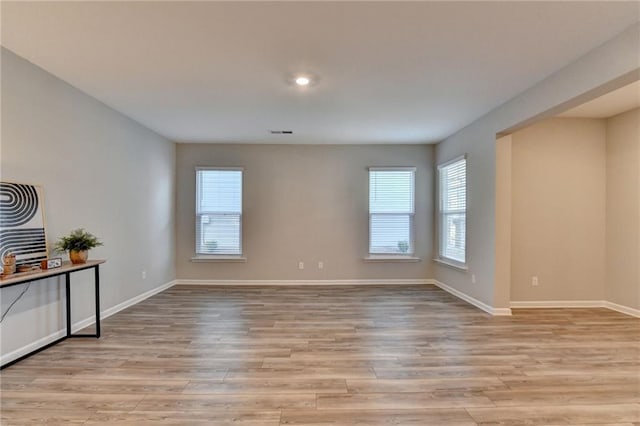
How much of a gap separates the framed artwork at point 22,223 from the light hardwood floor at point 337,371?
920mm

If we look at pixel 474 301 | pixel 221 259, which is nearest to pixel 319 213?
pixel 221 259

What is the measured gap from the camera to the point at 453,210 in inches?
212

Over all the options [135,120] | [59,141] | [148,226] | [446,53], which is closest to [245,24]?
[446,53]

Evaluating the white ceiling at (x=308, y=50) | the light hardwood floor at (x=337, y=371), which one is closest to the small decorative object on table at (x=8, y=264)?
the light hardwood floor at (x=337, y=371)

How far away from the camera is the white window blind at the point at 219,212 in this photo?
6012 mm

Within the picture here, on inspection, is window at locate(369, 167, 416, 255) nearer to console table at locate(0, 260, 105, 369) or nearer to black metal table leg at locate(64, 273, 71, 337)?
console table at locate(0, 260, 105, 369)

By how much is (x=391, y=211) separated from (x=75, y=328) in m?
4.89

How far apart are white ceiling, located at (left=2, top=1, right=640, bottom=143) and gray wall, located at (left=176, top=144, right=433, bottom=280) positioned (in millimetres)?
1860

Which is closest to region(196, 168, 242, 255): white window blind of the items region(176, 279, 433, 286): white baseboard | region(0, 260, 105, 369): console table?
region(176, 279, 433, 286): white baseboard

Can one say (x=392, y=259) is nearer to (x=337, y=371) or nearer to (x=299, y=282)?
(x=299, y=282)

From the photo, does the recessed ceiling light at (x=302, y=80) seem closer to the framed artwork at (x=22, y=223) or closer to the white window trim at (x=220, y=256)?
the framed artwork at (x=22, y=223)

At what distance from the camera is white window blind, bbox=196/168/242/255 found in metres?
6.01

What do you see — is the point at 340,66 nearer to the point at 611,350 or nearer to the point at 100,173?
the point at 100,173

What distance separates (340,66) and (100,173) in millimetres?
3089
